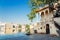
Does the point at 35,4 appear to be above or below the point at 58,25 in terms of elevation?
above

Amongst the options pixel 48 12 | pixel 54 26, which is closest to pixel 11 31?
pixel 48 12

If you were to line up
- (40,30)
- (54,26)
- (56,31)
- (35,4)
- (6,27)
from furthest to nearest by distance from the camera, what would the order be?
(6,27) → (35,4) → (40,30) → (54,26) → (56,31)

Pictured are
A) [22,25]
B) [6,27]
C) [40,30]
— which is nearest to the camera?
[40,30]

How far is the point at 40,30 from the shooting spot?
3093 inches

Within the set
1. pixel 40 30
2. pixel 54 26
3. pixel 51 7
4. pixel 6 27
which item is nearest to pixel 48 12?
pixel 51 7

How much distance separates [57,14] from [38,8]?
37.4 metres

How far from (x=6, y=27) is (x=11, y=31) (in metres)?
5.64

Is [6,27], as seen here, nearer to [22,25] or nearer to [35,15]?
[22,25]

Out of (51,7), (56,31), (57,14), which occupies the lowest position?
(56,31)

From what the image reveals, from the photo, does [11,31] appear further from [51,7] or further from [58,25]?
[58,25]

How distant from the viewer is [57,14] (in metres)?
54.3

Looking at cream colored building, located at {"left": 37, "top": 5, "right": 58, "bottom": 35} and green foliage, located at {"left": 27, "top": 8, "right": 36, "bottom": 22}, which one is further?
green foliage, located at {"left": 27, "top": 8, "right": 36, "bottom": 22}

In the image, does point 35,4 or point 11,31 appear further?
point 11,31

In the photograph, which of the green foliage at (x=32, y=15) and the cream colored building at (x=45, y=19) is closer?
the cream colored building at (x=45, y=19)
